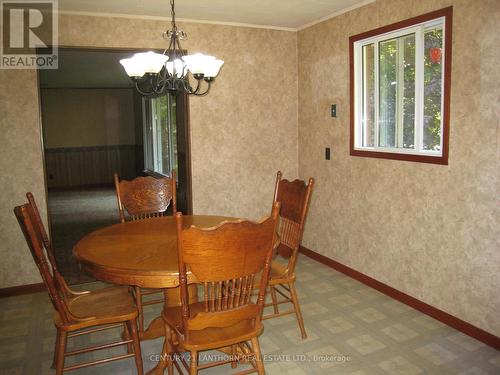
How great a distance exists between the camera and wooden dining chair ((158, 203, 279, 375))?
5.68 feet

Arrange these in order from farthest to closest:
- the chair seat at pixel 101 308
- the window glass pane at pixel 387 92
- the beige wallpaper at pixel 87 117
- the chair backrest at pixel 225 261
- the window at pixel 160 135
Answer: the beige wallpaper at pixel 87 117 < the window at pixel 160 135 < the window glass pane at pixel 387 92 < the chair seat at pixel 101 308 < the chair backrest at pixel 225 261

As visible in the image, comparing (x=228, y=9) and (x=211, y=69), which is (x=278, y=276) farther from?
(x=228, y=9)

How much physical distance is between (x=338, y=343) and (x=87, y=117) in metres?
9.35

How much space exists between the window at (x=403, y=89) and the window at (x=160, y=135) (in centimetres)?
397

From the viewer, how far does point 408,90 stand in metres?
3.33

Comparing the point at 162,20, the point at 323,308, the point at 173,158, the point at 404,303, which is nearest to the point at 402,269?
the point at 404,303

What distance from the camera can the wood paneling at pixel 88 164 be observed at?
34.0 ft

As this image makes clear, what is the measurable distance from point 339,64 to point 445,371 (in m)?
2.68

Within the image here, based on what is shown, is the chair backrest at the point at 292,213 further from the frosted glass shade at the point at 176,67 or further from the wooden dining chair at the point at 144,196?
the frosted glass shade at the point at 176,67

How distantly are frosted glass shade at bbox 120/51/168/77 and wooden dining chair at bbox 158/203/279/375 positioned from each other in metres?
1.20

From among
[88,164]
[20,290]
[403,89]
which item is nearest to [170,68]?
[403,89]

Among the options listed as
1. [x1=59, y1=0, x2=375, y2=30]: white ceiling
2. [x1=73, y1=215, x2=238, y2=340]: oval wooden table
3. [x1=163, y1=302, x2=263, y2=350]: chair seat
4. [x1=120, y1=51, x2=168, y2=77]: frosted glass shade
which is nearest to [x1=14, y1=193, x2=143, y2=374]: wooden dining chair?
[x1=73, y1=215, x2=238, y2=340]: oval wooden table

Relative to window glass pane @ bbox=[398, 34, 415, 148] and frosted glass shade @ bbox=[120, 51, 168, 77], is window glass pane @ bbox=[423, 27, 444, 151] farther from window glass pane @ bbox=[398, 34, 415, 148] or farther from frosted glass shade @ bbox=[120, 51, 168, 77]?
frosted glass shade @ bbox=[120, 51, 168, 77]

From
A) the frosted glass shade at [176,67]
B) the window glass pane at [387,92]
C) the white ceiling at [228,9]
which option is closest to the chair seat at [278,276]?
the frosted glass shade at [176,67]
